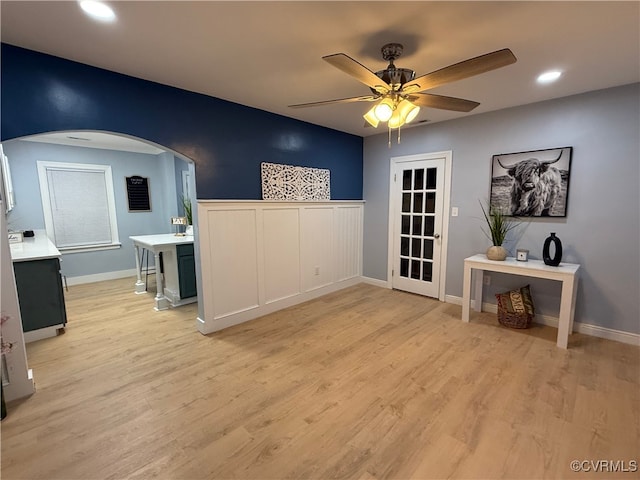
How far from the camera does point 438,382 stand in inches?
88.0

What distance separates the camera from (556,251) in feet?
9.40

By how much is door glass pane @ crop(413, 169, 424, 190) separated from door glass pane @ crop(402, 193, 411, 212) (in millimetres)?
156

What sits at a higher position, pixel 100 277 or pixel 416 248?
pixel 416 248

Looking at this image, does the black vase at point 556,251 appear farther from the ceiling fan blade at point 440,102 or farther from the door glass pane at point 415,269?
the ceiling fan blade at point 440,102

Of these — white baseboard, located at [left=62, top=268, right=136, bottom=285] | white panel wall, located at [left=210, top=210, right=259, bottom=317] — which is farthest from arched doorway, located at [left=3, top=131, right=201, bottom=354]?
white panel wall, located at [left=210, top=210, right=259, bottom=317]

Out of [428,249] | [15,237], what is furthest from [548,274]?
[15,237]

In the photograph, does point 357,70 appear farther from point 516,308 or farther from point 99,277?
point 99,277

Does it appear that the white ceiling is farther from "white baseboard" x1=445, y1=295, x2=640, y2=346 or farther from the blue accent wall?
"white baseboard" x1=445, y1=295, x2=640, y2=346

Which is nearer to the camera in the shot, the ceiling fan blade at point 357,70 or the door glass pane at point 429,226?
the ceiling fan blade at point 357,70

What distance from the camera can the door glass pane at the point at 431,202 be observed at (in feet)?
13.0

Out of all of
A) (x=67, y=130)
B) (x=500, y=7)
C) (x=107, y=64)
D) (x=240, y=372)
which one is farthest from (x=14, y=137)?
(x=500, y=7)

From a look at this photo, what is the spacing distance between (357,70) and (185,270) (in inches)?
130

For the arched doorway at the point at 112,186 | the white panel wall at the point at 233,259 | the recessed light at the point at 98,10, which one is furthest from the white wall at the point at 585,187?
the arched doorway at the point at 112,186

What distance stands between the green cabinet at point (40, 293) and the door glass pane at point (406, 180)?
13.7 feet
